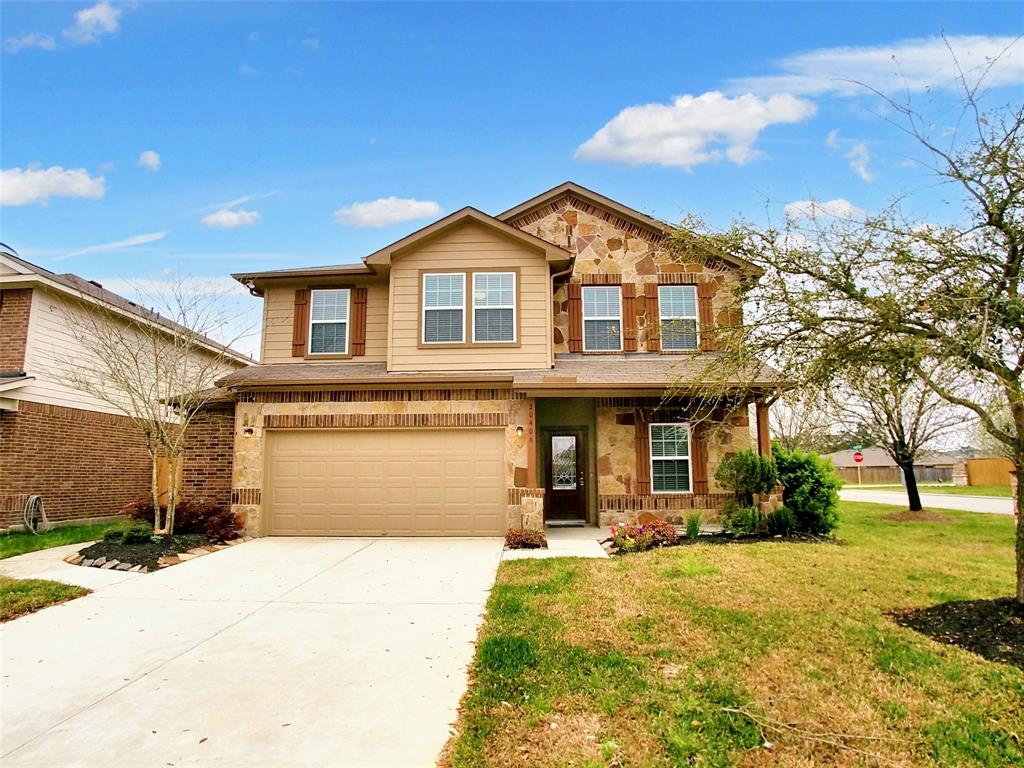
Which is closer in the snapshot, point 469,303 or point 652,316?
point 469,303

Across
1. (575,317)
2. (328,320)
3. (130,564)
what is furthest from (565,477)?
(130,564)

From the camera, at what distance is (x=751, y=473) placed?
1081 centimetres

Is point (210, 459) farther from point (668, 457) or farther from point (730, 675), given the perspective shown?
point (730, 675)

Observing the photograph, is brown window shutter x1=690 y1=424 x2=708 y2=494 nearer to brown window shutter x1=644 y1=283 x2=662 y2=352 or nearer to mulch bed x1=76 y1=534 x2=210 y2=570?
brown window shutter x1=644 y1=283 x2=662 y2=352

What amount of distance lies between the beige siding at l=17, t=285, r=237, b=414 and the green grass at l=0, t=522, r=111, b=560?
279 cm

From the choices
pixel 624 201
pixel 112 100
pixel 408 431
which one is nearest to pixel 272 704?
pixel 408 431

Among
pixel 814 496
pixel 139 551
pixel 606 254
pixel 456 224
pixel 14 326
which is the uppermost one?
pixel 456 224

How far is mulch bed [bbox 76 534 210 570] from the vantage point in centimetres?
859

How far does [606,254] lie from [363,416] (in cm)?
664

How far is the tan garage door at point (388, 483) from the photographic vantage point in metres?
11.0

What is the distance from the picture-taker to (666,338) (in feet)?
42.7

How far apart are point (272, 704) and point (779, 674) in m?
3.72

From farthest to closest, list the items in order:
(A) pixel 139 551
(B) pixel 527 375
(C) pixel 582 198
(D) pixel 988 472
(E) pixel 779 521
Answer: (D) pixel 988 472 → (C) pixel 582 198 → (B) pixel 527 375 → (E) pixel 779 521 → (A) pixel 139 551

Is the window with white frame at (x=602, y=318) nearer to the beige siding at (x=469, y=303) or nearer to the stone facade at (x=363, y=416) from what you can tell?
the beige siding at (x=469, y=303)
